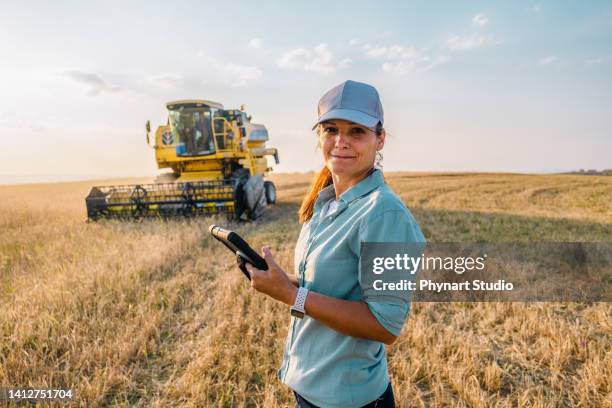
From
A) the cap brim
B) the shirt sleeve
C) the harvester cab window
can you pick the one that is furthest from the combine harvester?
the shirt sleeve

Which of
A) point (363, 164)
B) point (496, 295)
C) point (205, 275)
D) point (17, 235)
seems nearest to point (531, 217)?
point (496, 295)

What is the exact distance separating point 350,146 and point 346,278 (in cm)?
54

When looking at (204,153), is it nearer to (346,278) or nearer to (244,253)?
(244,253)

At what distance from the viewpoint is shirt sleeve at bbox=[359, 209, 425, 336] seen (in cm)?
137

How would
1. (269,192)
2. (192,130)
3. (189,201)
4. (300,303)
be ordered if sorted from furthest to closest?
(269,192) < (192,130) < (189,201) < (300,303)

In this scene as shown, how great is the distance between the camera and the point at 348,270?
152 cm

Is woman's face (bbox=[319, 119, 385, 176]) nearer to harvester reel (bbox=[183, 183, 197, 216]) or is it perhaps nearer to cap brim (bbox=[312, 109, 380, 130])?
cap brim (bbox=[312, 109, 380, 130])

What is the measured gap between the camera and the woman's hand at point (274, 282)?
1.53m

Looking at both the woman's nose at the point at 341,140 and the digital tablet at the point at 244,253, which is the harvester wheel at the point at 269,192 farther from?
the woman's nose at the point at 341,140

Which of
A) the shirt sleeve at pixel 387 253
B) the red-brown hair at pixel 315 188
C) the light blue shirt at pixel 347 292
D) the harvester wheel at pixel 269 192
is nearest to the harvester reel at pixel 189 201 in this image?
the harvester wheel at pixel 269 192

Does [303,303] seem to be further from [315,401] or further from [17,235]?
[17,235]

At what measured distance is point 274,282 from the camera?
156 cm

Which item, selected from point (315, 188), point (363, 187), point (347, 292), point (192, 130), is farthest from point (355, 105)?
point (192, 130)

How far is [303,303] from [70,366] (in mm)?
3127
